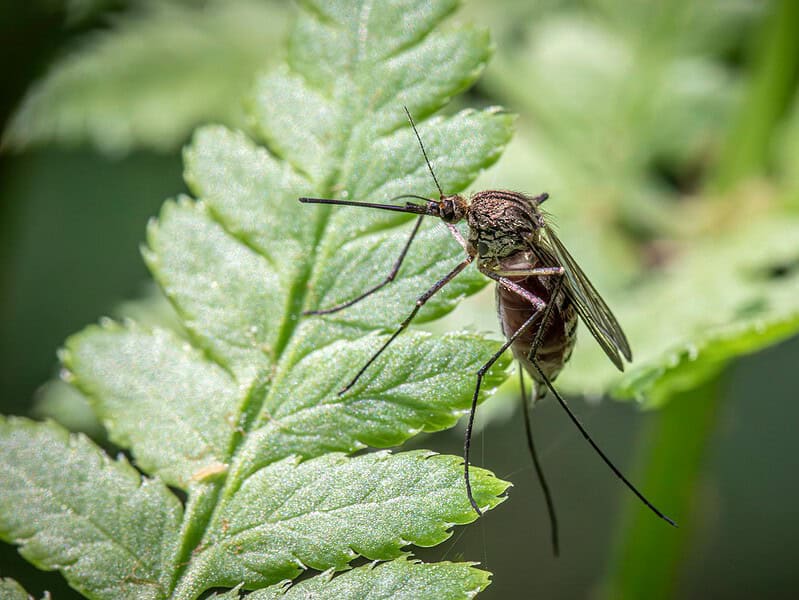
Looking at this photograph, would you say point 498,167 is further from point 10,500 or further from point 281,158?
point 10,500

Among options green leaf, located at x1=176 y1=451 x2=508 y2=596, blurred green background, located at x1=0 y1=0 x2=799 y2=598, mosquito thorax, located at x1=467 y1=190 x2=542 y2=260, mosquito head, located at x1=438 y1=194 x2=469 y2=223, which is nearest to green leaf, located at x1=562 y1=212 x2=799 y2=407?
blurred green background, located at x1=0 y1=0 x2=799 y2=598

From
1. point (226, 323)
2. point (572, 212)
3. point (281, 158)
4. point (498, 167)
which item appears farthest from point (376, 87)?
point (572, 212)

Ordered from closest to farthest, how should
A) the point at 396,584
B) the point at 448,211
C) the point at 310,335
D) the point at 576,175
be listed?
the point at 396,584 → the point at 310,335 → the point at 448,211 → the point at 576,175

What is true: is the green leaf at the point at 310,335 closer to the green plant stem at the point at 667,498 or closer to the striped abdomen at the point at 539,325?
the striped abdomen at the point at 539,325

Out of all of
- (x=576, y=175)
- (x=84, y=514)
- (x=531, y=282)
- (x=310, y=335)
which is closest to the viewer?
(x=84, y=514)

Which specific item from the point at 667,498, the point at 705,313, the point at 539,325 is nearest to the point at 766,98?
the point at 705,313

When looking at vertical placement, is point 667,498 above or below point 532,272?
below

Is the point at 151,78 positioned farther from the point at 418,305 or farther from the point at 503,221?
the point at 418,305
